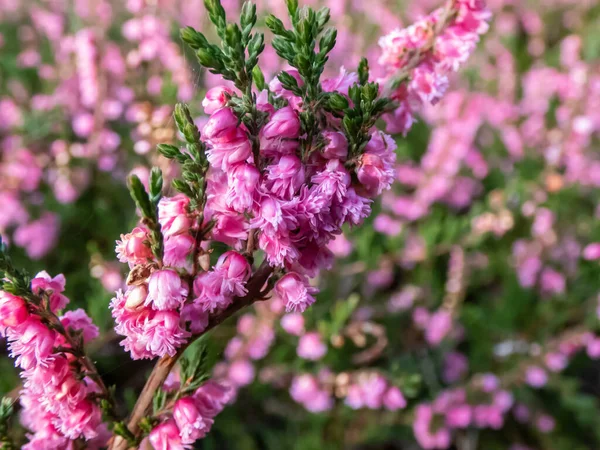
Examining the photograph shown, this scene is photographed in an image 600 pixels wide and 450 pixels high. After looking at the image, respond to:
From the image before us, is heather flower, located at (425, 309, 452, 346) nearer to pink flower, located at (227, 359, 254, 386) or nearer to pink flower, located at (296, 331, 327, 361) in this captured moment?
pink flower, located at (296, 331, 327, 361)

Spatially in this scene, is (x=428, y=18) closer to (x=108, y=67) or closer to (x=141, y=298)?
(x=141, y=298)

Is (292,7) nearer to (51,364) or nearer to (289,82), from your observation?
(289,82)

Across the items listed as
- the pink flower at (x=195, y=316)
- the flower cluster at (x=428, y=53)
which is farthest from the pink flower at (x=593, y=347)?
the pink flower at (x=195, y=316)

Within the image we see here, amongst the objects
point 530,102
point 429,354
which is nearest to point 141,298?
point 429,354

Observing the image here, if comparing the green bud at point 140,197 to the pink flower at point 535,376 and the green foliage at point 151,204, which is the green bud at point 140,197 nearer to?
the green foliage at point 151,204

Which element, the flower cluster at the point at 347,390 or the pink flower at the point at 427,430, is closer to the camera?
the flower cluster at the point at 347,390

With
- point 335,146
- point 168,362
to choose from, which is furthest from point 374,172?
point 168,362
